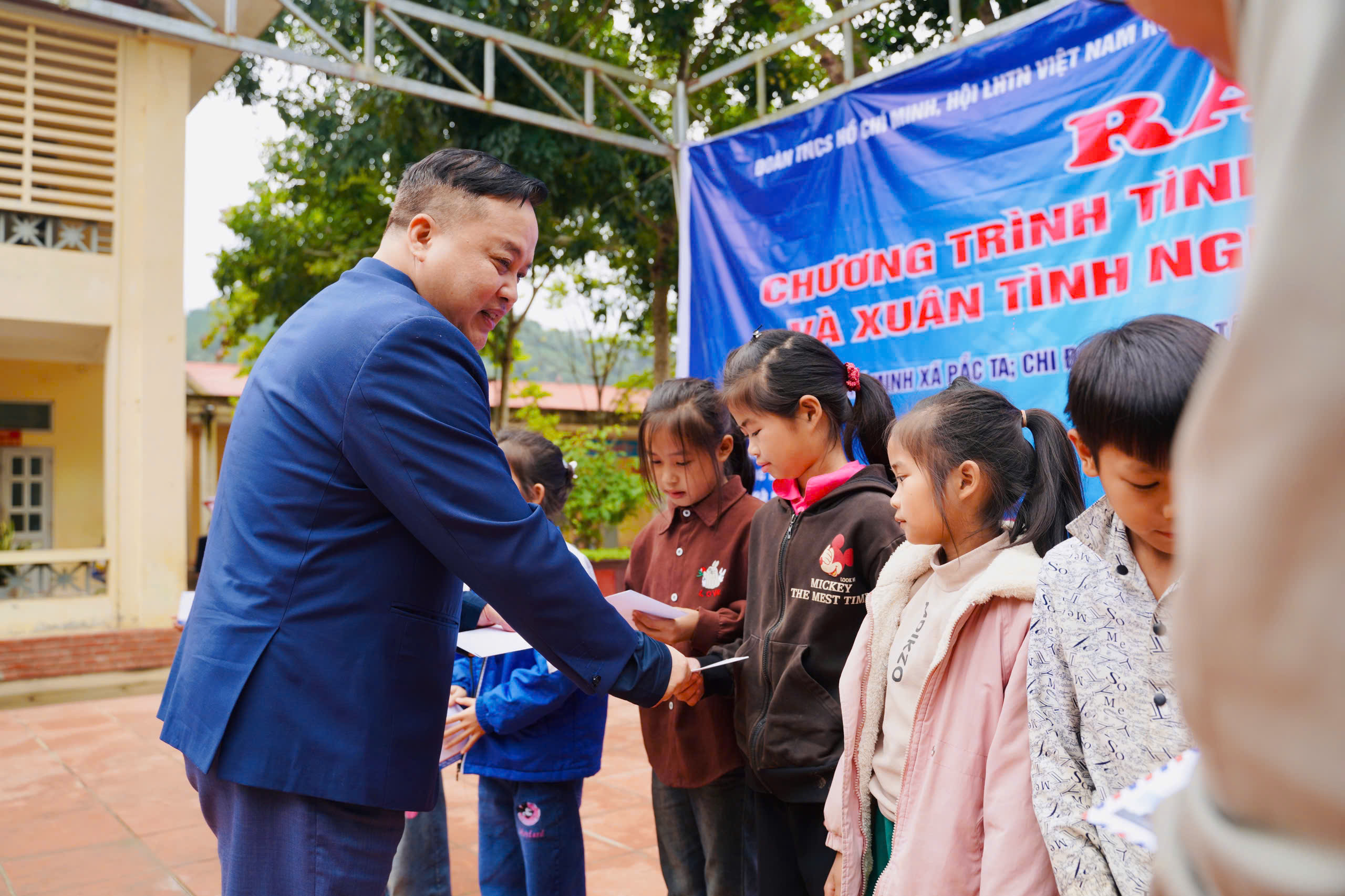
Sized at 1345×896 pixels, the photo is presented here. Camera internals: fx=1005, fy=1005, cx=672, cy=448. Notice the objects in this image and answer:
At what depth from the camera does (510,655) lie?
253 cm

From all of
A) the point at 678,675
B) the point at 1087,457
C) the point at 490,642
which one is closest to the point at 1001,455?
the point at 1087,457

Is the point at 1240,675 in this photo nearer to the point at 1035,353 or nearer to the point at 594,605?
the point at 594,605

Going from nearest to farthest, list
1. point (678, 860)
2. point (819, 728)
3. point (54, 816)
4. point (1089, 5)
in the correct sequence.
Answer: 1. point (819, 728)
2. point (678, 860)
3. point (1089, 5)
4. point (54, 816)

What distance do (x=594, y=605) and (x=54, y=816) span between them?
3.45m

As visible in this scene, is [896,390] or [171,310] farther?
[171,310]

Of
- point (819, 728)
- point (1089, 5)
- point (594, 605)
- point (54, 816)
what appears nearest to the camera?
point (594, 605)

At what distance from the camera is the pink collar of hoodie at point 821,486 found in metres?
2.16

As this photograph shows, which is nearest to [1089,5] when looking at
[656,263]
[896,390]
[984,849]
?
[896,390]

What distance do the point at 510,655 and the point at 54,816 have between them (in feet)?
8.83

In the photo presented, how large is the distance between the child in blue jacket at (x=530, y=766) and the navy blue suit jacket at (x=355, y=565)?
0.64 m

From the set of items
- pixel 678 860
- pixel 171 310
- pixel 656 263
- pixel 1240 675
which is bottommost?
pixel 678 860

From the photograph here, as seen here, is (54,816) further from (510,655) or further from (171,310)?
(171,310)

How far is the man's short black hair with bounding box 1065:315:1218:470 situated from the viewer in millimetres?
1302

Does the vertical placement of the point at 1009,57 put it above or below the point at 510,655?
above
